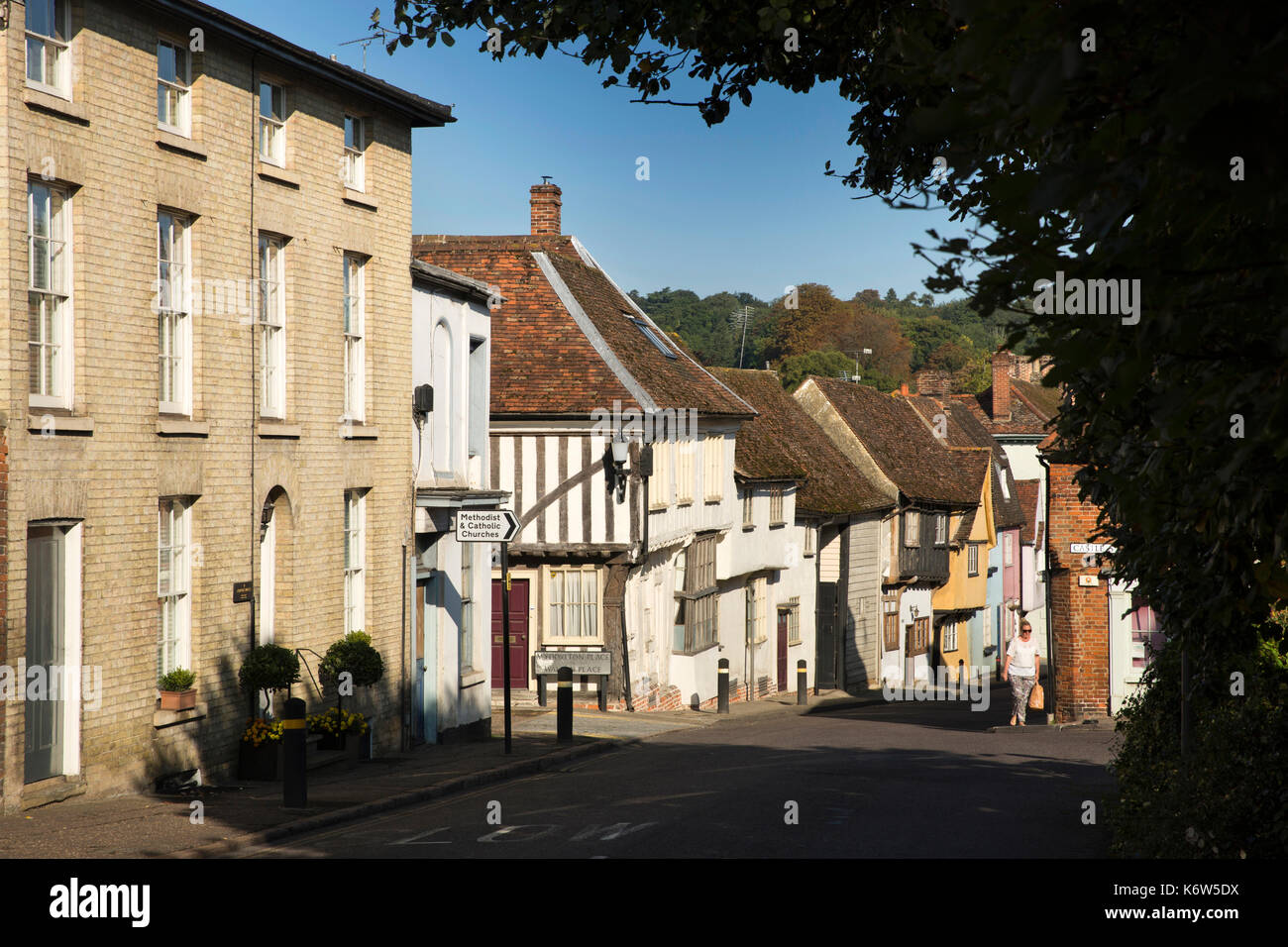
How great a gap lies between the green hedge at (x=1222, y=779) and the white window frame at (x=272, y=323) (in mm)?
10384

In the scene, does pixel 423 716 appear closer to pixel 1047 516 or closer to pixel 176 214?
pixel 176 214

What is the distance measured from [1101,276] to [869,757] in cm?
1650

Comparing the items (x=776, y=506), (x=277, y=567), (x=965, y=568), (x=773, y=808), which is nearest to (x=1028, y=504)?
(x=965, y=568)

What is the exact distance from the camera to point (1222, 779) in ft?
28.4

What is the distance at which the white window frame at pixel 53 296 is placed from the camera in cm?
1238

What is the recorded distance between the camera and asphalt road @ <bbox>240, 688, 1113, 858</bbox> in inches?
433

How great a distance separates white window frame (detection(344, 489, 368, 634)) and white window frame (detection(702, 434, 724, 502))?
15.1 m

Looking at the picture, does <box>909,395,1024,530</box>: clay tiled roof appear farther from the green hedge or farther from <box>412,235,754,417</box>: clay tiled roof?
the green hedge

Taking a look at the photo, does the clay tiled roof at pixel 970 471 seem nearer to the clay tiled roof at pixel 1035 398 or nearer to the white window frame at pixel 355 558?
the clay tiled roof at pixel 1035 398

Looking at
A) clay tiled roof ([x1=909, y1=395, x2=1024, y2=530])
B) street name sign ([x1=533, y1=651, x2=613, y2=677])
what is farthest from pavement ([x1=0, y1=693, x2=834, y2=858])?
clay tiled roof ([x1=909, y1=395, x2=1024, y2=530])

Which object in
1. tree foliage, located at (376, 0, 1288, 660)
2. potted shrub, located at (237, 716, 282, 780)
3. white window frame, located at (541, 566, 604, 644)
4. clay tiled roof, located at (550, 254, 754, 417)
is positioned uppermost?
clay tiled roof, located at (550, 254, 754, 417)

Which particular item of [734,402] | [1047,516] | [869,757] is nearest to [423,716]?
[869,757]

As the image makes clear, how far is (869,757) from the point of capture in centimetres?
1917

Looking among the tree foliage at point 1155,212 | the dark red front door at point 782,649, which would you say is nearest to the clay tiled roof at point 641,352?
the dark red front door at point 782,649
